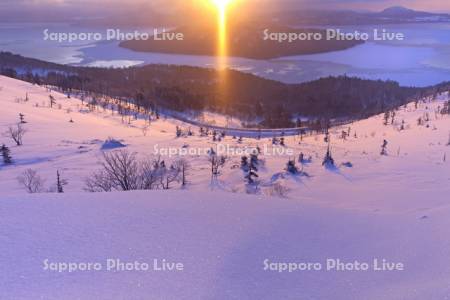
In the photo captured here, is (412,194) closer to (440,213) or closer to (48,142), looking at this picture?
(440,213)

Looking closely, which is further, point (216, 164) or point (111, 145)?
point (111, 145)

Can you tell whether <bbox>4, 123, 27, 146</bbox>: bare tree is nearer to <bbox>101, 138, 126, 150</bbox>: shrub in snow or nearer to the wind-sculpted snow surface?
<bbox>101, 138, 126, 150</bbox>: shrub in snow

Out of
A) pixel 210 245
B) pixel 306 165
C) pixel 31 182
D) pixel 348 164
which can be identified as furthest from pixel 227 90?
pixel 210 245

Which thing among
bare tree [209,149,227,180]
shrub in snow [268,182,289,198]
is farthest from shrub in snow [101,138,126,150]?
shrub in snow [268,182,289,198]

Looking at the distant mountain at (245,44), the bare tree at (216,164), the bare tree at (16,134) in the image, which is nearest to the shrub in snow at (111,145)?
the bare tree at (16,134)

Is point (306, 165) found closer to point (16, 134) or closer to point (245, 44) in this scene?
point (16, 134)

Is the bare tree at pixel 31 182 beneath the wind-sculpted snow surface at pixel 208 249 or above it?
beneath

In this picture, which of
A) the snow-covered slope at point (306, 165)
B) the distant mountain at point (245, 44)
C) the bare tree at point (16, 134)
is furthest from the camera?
the distant mountain at point (245, 44)

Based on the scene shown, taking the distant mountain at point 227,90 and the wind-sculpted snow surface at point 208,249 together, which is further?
the distant mountain at point 227,90

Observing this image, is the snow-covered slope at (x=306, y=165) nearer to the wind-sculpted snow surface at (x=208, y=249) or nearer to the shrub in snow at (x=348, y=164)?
the shrub in snow at (x=348, y=164)
